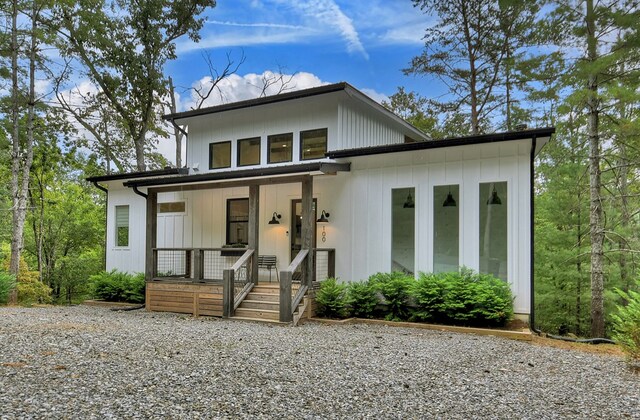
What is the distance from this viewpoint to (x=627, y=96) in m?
8.74

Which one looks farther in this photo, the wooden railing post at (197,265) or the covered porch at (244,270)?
the wooden railing post at (197,265)

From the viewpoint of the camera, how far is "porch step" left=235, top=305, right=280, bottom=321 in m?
8.75

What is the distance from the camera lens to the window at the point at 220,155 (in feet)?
40.9

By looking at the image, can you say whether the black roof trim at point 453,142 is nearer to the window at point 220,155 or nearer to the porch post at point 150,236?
the window at point 220,155

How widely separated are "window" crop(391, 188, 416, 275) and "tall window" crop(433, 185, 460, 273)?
1.57 feet

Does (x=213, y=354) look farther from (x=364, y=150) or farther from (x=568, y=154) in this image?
(x=568, y=154)

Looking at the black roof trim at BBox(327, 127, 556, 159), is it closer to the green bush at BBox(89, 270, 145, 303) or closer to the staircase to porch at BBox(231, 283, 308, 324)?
the staircase to porch at BBox(231, 283, 308, 324)

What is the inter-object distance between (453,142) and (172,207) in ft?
27.2

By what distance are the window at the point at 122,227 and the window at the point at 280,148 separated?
5350mm

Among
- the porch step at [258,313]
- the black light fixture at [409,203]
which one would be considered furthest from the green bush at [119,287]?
the black light fixture at [409,203]

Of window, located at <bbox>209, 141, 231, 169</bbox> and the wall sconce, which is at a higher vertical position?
window, located at <bbox>209, 141, 231, 169</bbox>

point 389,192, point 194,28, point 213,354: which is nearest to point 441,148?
point 389,192

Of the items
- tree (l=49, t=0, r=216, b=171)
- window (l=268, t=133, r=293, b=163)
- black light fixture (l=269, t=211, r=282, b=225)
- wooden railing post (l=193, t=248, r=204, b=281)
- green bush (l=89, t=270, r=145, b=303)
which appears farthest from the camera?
tree (l=49, t=0, r=216, b=171)

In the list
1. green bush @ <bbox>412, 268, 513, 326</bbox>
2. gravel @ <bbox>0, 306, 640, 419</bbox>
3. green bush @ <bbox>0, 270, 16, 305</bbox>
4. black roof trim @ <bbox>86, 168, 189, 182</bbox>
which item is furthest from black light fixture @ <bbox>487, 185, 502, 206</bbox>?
green bush @ <bbox>0, 270, 16, 305</bbox>
